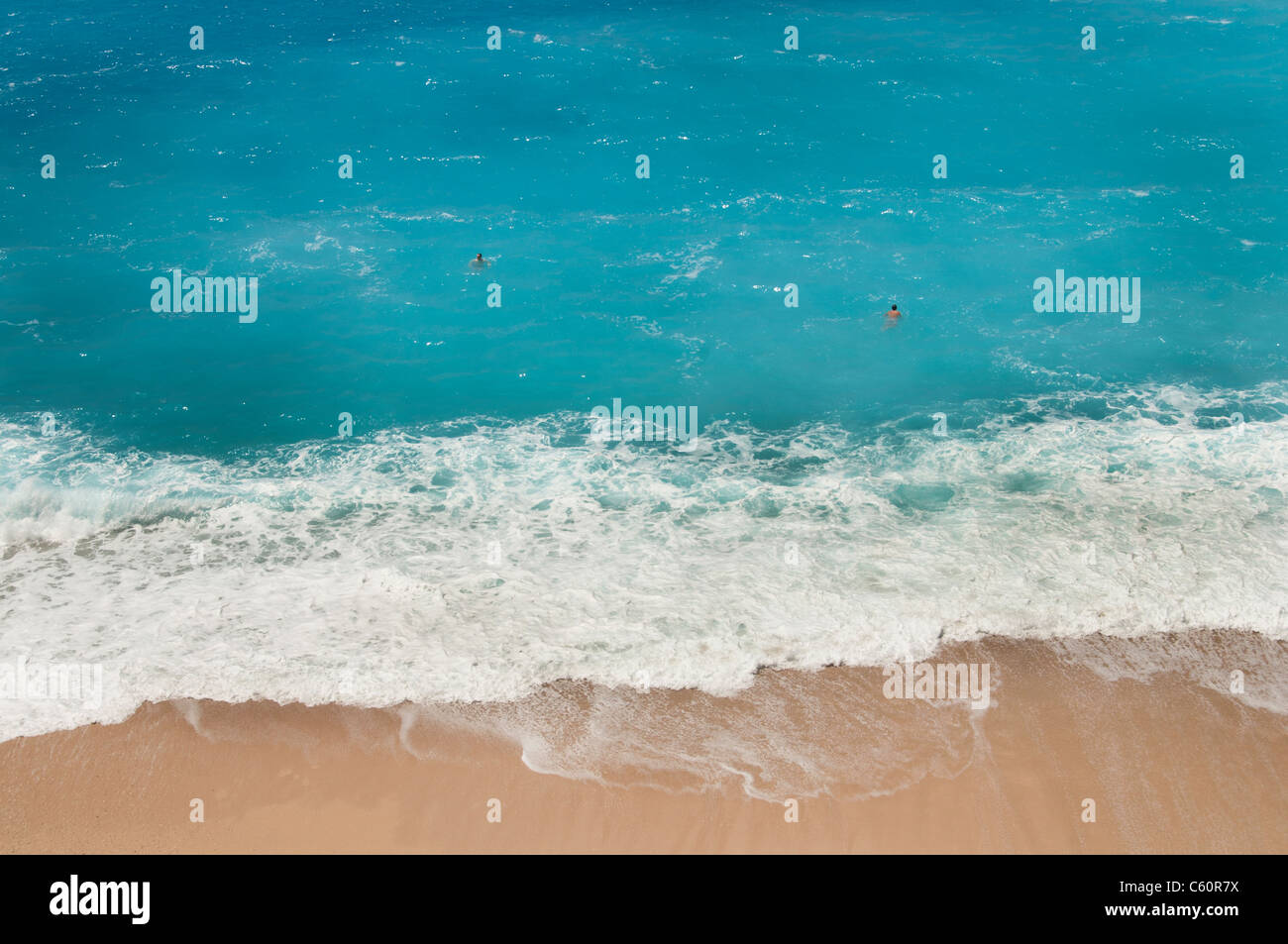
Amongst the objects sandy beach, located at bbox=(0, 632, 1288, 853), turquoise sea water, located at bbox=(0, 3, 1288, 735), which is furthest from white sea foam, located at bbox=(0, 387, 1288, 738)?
sandy beach, located at bbox=(0, 632, 1288, 853)

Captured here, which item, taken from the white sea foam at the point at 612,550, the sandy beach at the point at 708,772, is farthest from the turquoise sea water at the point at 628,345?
the sandy beach at the point at 708,772

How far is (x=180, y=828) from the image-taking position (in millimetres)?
12312

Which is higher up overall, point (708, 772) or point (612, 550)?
point (612, 550)

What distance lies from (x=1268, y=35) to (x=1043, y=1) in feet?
28.1

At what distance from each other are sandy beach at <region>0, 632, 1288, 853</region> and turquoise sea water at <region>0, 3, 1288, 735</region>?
770 millimetres

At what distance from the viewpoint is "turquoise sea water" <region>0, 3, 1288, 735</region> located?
15.5 m

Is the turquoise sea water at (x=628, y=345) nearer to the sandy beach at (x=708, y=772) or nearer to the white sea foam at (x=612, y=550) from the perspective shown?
the white sea foam at (x=612, y=550)

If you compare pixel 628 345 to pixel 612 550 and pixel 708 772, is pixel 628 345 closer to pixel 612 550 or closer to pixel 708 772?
pixel 612 550

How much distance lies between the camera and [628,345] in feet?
75.4

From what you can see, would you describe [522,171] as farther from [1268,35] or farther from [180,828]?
[1268,35]

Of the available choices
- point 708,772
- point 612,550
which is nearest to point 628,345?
point 612,550

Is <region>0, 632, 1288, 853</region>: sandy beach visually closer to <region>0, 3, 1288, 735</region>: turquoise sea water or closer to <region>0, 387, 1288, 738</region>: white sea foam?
<region>0, 387, 1288, 738</region>: white sea foam

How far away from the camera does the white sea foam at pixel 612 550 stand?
48.1ft

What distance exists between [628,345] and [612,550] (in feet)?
25.0
